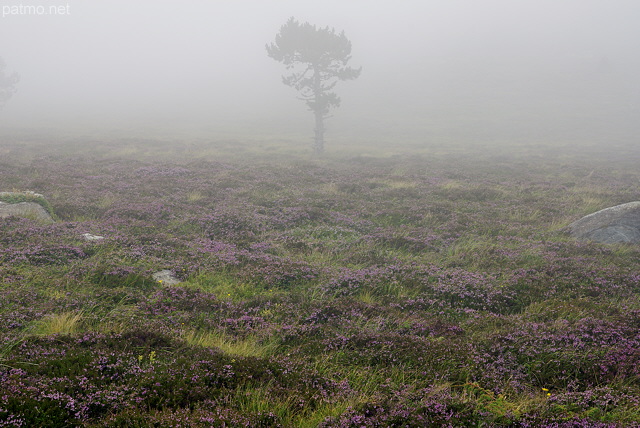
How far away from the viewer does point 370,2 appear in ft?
646

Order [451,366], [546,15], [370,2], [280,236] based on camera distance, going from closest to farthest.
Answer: [451,366] → [280,236] → [546,15] → [370,2]

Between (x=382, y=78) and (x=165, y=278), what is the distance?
284 feet

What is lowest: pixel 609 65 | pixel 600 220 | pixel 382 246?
pixel 382 246

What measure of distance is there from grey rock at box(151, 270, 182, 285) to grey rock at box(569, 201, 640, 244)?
36.0ft

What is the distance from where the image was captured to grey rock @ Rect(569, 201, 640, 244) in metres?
10.7

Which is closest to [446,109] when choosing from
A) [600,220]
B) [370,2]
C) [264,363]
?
[600,220]

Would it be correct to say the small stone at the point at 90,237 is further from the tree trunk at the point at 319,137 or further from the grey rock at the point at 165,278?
the tree trunk at the point at 319,137

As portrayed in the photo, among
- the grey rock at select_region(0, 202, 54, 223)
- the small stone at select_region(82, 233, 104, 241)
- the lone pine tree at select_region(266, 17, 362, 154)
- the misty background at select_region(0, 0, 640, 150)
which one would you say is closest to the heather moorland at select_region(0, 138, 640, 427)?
the small stone at select_region(82, 233, 104, 241)

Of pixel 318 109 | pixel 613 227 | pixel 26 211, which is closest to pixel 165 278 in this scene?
pixel 26 211

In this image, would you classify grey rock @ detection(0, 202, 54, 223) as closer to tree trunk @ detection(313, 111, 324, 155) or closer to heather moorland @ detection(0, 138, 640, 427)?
heather moorland @ detection(0, 138, 640, 427)

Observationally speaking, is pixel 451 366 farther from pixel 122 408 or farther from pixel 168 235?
pixel 168 235

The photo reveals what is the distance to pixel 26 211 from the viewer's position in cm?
1079

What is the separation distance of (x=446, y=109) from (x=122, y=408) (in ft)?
236

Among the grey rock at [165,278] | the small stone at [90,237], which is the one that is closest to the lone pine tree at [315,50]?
the small stone at [90,237]
